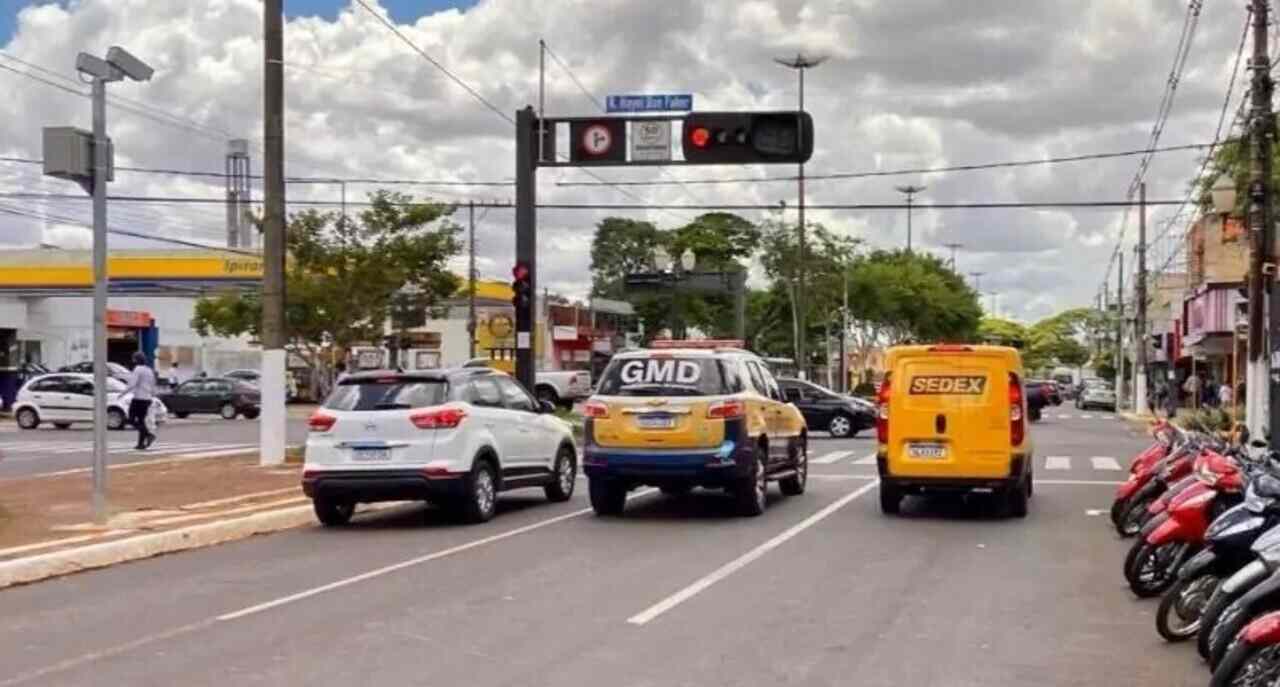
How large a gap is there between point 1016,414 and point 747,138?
974 cm

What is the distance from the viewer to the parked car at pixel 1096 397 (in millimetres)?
76438

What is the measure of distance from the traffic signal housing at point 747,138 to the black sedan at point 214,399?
27520mm

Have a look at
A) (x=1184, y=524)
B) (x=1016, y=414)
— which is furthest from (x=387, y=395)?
(x=1184, y=524)

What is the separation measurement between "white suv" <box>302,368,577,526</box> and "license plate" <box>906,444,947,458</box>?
4.59m

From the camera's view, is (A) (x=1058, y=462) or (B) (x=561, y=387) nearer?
(A) (x=1058, y=462)

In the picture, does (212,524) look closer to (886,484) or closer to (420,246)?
(886,484)

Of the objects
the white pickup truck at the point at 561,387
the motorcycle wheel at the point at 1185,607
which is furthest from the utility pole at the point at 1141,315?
the motorcycle wheel at the point at 1185,607

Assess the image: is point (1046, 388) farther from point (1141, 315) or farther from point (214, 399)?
point (214, 399)

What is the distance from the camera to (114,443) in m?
32.3

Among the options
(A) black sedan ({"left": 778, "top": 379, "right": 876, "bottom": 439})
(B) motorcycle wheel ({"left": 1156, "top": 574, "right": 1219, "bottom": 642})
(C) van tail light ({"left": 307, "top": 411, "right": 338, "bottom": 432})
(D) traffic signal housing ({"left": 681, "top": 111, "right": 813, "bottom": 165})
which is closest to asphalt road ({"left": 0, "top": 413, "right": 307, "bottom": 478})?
(C) van tail light ({"left": 307, "top": 411, "right": 338, "bottom": 432})

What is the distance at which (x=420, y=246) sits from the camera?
2741 centimetres

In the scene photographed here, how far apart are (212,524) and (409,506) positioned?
385 cm

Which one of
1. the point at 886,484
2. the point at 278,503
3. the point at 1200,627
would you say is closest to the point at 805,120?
the point at 886,484

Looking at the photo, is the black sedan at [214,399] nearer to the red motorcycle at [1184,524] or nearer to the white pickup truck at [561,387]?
the white pickup truck at [561,387]
